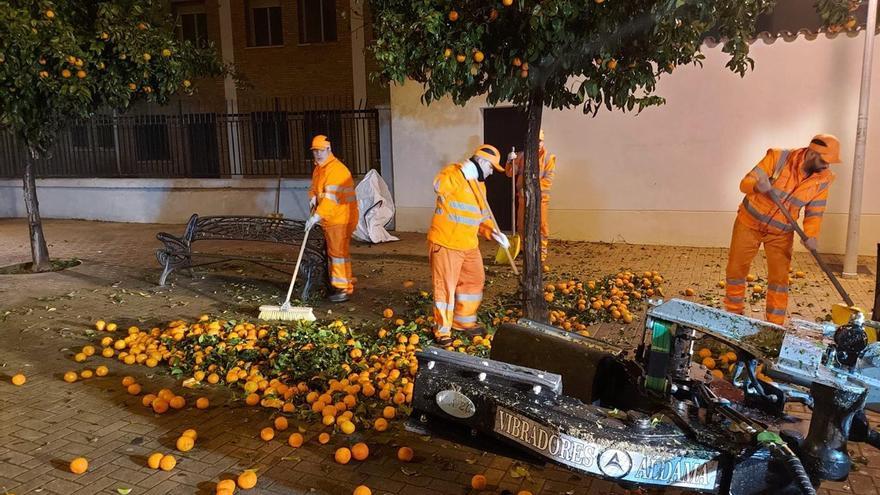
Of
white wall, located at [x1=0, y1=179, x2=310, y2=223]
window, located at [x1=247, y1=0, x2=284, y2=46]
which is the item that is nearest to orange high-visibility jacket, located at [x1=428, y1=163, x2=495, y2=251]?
white wall, located at [x1=0, y1=179, x2=310, y2=223]

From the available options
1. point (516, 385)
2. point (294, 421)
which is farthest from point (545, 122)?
point (516, 385)

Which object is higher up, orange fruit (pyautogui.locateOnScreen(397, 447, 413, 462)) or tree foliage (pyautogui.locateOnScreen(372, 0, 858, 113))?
tree foliage (pyautogui.locateOnScreen(372, 0, 858, 113))

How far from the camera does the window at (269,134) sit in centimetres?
1365

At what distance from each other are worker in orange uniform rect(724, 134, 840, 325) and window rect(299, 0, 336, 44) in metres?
15.9

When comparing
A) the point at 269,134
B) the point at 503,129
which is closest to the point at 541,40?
the point at 503,129

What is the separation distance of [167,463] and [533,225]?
3.64 metres

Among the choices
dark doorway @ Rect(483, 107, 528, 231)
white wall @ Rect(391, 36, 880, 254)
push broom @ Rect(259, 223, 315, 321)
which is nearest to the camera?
push broom @ Rect(259, 223, 315, 321)

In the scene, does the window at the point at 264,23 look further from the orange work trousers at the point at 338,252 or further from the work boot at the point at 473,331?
the work boot at the point at 473,331

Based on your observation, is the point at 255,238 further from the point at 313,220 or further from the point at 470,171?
the point at 470,171

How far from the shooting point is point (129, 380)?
16.0 feet

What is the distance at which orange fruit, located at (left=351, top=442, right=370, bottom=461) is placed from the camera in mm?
3668

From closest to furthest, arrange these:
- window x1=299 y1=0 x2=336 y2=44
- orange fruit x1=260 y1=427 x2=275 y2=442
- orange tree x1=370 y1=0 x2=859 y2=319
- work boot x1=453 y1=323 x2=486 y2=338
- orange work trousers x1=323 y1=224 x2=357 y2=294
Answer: orange fruit x1=260 y1=427 x2=275 y2=442 < orange tree x1=370 y1=0 x2=859 y2=319 < work boot x1=453 y1=323 x2=486 y2=338 < orange work trousers x1=323 y1=224 x2=357 y2=294 < window x1=299 y1=0 x2=336 y2=44

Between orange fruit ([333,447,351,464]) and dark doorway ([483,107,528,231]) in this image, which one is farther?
dark doorway ([483,107,528,231])

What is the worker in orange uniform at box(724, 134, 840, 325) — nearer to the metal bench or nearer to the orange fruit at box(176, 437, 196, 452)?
the metal bench
